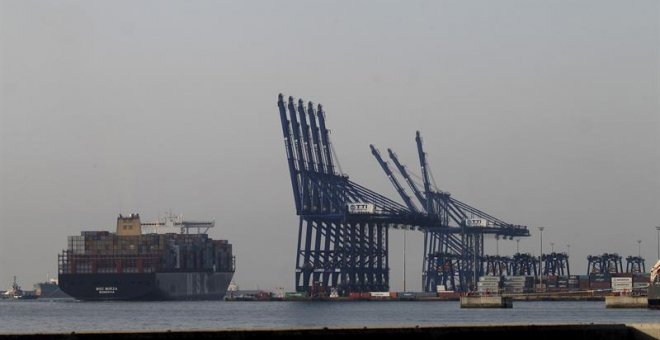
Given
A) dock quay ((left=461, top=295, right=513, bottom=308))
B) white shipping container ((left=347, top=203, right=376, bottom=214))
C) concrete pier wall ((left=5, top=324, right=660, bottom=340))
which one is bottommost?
dock quay ((left=461, top=295, right=513, bottom=308))

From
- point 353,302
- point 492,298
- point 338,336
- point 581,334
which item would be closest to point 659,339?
point 581,334

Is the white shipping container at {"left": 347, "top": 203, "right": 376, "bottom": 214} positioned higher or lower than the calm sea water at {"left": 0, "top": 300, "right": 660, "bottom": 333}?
higher

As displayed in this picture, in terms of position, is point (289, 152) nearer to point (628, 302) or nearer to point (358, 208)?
point (358, 208)

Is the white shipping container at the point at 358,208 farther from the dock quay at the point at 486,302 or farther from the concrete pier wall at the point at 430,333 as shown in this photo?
the concrete pier wall at the point at 430,333

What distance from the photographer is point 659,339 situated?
41.1m

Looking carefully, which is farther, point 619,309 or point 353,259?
point 353,259

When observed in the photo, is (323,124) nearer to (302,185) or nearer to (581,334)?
(302,185)

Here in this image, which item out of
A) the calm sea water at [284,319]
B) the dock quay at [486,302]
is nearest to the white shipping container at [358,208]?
the dock quay at [486,302]

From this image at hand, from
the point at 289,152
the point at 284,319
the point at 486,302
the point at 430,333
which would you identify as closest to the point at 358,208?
the point at 289,152

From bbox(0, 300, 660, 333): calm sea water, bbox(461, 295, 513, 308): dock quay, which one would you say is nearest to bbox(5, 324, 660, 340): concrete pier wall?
bbox(0, 300, 660, 333): calm sea water

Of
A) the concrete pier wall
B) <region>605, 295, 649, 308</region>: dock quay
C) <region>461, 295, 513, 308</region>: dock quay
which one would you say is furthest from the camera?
<region>461, 295, 513, 308</region>: dock quay

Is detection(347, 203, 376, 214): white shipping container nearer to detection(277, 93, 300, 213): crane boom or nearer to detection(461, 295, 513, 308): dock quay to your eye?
detection(277, 93, 300, 213): crane boom

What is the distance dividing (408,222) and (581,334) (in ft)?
515

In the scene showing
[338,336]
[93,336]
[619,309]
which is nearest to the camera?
[93,336]
